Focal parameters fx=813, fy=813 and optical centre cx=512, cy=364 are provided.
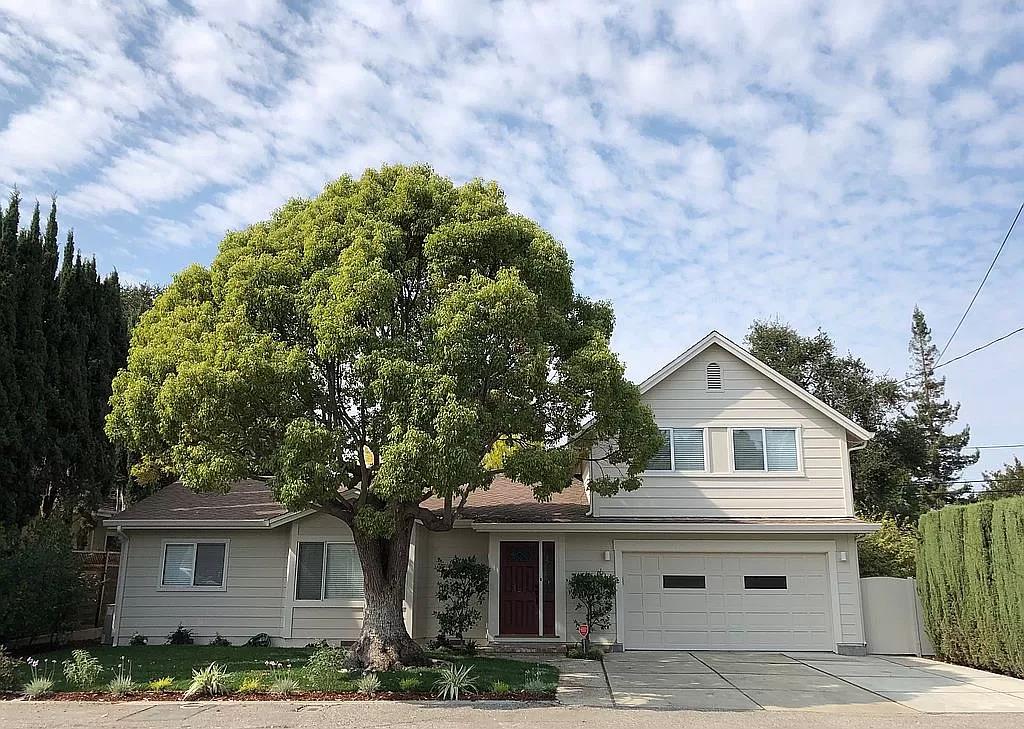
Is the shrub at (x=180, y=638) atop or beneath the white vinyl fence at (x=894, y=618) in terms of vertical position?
beneath

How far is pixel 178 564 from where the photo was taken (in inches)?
707

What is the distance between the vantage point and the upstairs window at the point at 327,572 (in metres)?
17.5

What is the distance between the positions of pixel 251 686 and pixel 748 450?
37.6 feet

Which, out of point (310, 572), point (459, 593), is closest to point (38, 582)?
point (310, 572)

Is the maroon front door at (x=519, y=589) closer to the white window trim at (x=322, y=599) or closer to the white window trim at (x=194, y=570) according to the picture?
the white window trim at (x=322, y=599)

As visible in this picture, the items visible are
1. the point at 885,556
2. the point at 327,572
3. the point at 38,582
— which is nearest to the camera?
the point at 38,582

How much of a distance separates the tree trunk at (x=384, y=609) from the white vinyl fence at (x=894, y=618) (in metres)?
9.83

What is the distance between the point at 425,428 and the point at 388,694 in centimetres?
376

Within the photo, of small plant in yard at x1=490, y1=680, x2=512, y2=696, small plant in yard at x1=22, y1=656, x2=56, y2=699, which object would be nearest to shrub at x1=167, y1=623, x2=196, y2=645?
small plant in yard at x1=22, y1=656, x2=56, y2=699

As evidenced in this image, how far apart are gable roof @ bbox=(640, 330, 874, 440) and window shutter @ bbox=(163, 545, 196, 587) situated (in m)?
10.7

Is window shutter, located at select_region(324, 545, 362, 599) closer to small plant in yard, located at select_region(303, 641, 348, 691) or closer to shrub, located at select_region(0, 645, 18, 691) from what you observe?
small plant in yard, located at select_region(303, 641, 348, 691)

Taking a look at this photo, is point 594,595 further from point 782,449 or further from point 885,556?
point 885,556

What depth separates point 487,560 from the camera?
17766 millimetres

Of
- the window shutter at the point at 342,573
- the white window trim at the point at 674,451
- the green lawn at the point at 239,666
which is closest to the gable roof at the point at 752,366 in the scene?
the white window trim at the point at 674,451
